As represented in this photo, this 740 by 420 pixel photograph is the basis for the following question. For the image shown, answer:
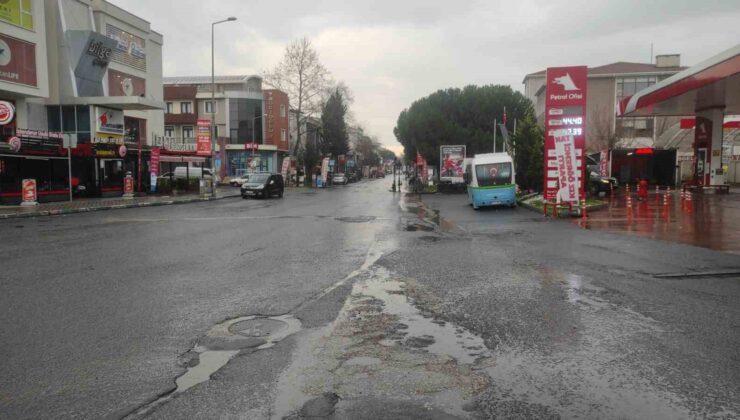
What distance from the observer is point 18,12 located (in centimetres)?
2914

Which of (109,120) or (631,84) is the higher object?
(631,84)

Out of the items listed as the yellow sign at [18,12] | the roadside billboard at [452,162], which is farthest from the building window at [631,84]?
the yellow sign at [18,12]

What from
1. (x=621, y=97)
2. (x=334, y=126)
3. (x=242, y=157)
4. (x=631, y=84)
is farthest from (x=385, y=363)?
(x=334, y=126)

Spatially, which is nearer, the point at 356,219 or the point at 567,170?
the point at 356,219

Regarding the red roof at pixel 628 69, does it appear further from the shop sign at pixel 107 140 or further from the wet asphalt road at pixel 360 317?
the wet asphalt road at pixel 360 317

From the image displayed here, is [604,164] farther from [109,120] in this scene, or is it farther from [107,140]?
[109,120]

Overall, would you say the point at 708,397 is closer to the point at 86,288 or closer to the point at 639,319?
the point at 639,319

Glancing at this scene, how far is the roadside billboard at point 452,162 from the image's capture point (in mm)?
46875

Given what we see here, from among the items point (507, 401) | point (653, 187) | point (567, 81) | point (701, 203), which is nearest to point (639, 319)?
point (507, 401)

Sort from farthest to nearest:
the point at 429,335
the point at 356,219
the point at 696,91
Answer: the point at 696,91 < the point at 356,219 < the point at 429,335

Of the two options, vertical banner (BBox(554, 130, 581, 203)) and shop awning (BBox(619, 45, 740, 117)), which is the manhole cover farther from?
shop awning (BBox(619, 45, 740, 117))

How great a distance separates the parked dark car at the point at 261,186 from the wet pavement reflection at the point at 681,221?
21860 mm

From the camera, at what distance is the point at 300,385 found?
13.7ft

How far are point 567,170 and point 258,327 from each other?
54.9 feet
